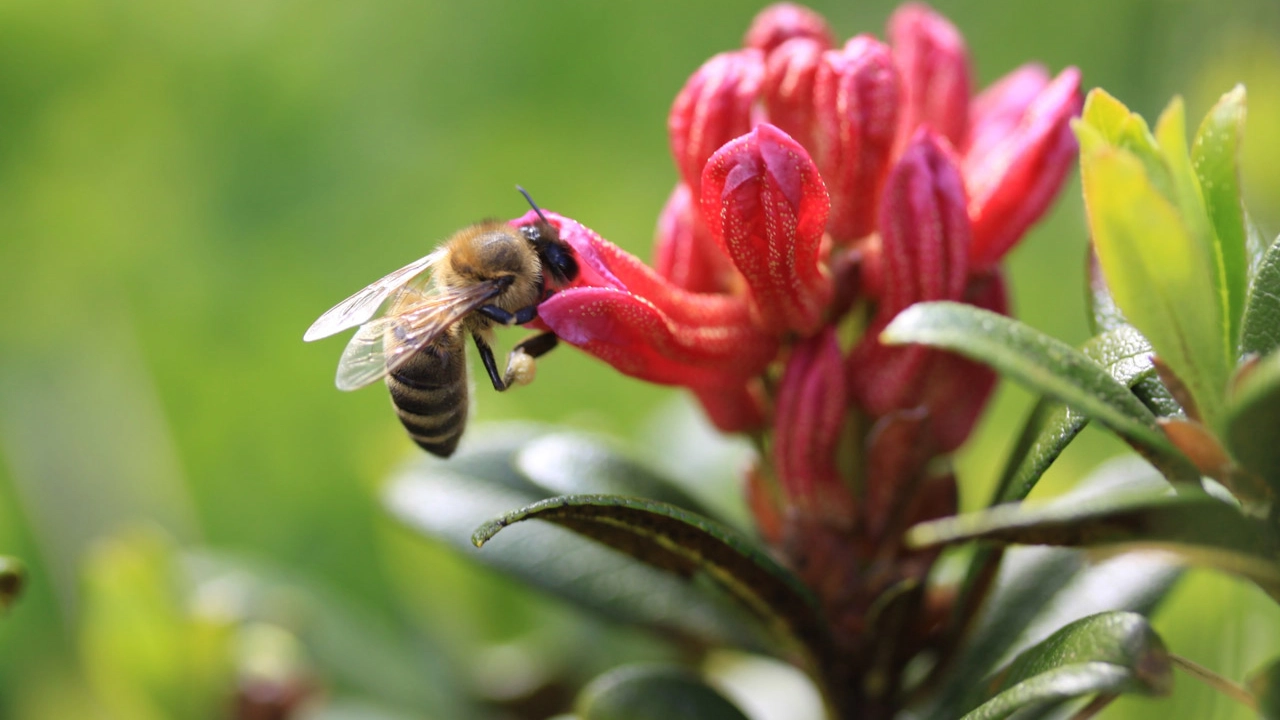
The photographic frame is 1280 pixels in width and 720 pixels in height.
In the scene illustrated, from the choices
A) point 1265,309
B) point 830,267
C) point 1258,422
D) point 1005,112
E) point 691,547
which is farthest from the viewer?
point 1005,112

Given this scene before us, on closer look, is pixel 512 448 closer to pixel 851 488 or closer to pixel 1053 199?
pixel 851 488

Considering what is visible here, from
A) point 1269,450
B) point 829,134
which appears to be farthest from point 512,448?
point 1269,450

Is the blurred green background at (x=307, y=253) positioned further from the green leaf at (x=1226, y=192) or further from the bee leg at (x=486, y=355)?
the green leaf at (x=1226, y=192)

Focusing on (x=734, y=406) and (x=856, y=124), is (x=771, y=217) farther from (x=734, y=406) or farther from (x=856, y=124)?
(x=734, y=406)

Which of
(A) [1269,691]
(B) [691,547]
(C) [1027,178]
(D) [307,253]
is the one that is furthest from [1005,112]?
(D) [307,253]

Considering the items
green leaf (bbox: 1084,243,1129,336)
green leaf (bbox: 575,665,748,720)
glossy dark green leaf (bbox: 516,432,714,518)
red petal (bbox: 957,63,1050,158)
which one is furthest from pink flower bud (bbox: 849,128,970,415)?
green leaf (bbox: 575,665,748,720)
